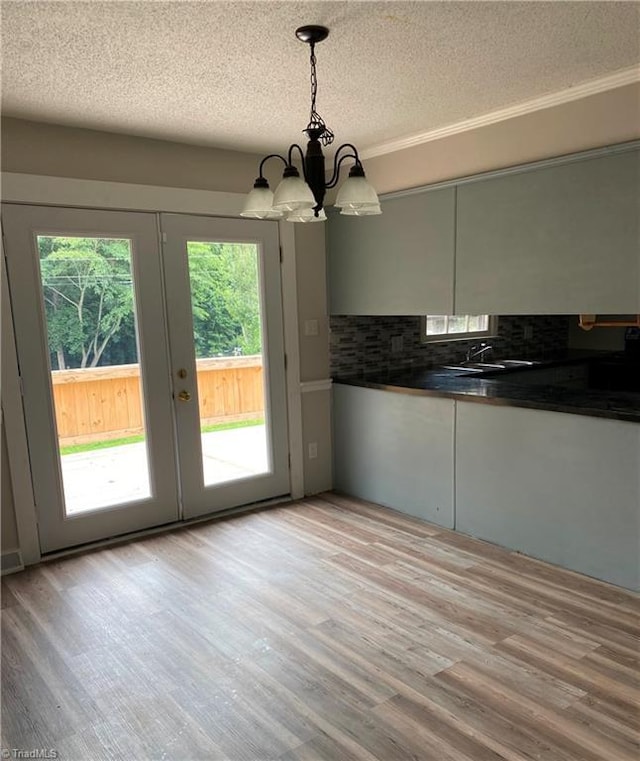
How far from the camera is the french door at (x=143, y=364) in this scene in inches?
128

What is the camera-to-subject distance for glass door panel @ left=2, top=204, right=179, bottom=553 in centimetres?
321

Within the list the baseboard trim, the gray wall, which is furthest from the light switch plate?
the gray wall

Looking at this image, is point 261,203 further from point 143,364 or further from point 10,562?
point 10,562

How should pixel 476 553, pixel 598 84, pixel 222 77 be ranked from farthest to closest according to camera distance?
pixel 476 553
pixel 598 84
pixel 222 77

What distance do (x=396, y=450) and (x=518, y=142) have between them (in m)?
2.02

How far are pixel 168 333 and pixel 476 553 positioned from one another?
227 centimetres

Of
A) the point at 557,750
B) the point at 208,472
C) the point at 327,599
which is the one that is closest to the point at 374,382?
the point at 208,472

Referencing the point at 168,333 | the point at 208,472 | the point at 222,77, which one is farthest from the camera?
the point at 208,472

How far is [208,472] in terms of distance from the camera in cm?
395

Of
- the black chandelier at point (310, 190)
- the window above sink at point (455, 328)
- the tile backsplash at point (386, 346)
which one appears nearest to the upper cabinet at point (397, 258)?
the tile backsplash at point (386, 346)

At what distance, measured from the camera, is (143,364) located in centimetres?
358

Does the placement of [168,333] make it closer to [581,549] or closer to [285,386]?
[285,386]

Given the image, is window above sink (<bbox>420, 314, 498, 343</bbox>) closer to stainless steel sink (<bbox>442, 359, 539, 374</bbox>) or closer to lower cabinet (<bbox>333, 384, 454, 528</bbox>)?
stainless steel sink (<bbox>442, 359, 539, 374</bbox>)

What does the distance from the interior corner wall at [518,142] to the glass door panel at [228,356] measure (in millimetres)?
1124
